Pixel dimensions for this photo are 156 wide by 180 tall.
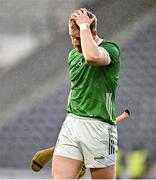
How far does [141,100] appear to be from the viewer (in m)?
6.27

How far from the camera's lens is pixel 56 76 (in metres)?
6.29

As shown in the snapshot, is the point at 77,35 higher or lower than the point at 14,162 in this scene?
higher

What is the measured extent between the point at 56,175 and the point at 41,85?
2466 millimetres

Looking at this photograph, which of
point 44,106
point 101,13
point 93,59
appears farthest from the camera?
point 44,106

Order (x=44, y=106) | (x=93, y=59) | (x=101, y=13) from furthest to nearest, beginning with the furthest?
(x=44, y=106) < (x=101, y=13) < (x=93, y=59)

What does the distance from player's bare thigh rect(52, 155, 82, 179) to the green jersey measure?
0.82 feet

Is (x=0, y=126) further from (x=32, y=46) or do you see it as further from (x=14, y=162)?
(x=32, y=46)

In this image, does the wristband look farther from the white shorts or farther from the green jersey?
the white shorts

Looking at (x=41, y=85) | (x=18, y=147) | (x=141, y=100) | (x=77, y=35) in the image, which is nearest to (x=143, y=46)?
(x=141, y=100)

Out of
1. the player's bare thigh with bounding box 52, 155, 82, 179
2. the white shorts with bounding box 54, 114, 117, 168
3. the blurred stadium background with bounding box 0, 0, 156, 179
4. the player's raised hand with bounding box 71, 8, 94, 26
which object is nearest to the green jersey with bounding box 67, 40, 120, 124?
the white shorts with bounding box 54, 114, 117, 168

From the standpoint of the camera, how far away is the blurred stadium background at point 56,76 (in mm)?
6141

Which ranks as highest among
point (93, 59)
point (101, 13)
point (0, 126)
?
point (101, 13)

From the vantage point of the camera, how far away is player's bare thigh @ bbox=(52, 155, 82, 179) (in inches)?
150

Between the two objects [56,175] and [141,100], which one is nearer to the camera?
[56,175]
